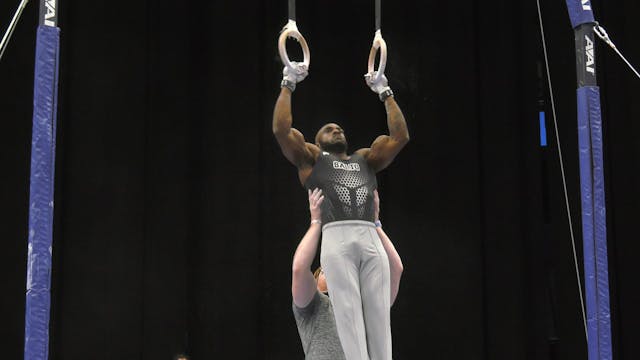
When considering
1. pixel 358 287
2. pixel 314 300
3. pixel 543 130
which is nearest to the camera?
pixel 358 287

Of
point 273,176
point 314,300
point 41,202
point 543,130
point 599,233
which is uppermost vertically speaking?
point 543,130

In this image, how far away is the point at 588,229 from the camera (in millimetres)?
4109

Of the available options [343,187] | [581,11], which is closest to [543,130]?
[581,11]

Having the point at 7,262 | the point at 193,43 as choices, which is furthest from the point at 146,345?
the point at 193,43

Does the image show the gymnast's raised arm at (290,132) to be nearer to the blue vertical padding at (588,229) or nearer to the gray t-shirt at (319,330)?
the gray t-shirt at (319,330)

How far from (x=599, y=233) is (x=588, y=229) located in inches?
2.2

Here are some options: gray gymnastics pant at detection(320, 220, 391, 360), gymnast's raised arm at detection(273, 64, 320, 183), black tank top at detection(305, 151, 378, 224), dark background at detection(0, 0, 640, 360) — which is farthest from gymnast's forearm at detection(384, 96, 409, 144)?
dark background at detection(0, 0, 640, 360)

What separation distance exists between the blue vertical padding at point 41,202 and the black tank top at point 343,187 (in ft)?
4.92

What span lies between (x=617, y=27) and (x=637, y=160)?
1.21m

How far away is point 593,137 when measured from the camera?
418 cm

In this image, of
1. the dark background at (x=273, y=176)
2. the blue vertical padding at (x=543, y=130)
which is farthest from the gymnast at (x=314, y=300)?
the blue vertical padding at (x=543, y=130)

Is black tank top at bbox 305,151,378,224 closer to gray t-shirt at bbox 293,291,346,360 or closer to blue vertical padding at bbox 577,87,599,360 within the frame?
gray t-shirt at bbox 293,291,346,360

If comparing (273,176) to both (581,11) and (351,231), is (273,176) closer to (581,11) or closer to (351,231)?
(351,231)

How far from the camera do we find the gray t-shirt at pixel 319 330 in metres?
4.39
